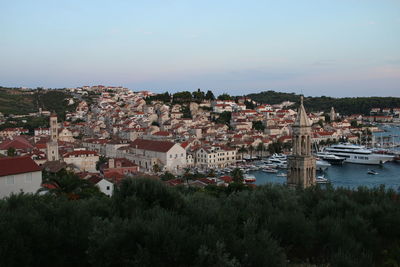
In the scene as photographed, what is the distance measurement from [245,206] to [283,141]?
44582 mm

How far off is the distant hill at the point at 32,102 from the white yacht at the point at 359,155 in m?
47.5

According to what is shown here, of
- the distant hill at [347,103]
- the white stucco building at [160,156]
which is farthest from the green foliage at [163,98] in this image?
the distant hill at [347,103]

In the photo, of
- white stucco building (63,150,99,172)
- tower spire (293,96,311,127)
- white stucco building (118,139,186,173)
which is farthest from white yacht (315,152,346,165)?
tower spire (293,96,311,127)

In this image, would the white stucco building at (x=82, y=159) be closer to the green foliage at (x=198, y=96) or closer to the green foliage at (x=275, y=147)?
the green foliage at (x=275, y=147)

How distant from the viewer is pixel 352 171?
38.4 m

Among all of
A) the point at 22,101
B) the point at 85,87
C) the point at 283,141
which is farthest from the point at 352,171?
the point at 85,87

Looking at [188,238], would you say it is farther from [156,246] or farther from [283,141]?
[283,141]

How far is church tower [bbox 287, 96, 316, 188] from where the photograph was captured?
15.2 m

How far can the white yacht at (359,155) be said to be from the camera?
41281 millimetres

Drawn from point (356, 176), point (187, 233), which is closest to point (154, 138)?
point (356, 176)

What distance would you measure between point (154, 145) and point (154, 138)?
10.8 m

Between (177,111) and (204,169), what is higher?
(177,111)

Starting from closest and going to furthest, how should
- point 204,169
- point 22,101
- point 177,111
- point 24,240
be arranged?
point 24,240 < point 204,169 < point 177,111 < point 22,101

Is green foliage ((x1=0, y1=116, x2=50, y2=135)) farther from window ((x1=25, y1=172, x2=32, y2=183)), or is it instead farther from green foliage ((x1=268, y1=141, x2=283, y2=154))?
window ((x1=25, y1=172, x2=32, y2=183))
